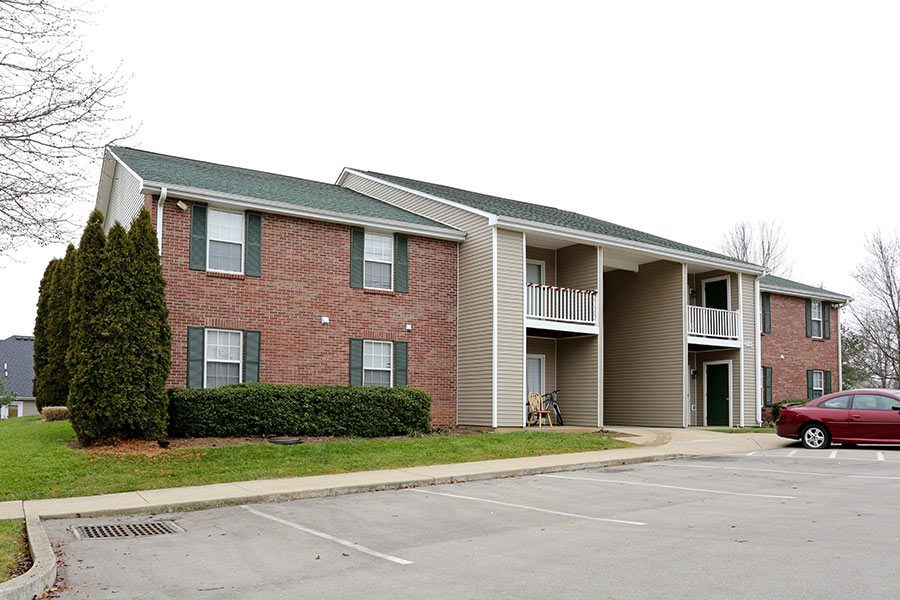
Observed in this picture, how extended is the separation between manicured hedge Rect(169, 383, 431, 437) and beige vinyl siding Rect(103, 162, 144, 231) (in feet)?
15.3

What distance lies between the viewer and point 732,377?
26281mm

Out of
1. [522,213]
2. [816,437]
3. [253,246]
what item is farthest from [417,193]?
[816,437]

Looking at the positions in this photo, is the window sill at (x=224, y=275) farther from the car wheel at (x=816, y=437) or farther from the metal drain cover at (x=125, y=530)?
the car wheel at (x=816, y=437)

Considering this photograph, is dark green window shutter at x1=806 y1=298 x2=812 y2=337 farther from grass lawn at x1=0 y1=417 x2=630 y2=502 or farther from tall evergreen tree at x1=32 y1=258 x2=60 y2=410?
tall evergreen tree at x1=32 y1=258 x2=60 y2=410

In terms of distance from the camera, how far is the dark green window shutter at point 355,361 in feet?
65.3

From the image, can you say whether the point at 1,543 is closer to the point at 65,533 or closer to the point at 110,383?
the point at 65,533

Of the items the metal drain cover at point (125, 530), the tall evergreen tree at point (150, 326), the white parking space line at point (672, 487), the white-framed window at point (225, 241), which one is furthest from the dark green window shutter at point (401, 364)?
the metal drain cover at point (125, 530)

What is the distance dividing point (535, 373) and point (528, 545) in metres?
15.7

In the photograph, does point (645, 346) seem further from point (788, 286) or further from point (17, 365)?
point (17, 365)

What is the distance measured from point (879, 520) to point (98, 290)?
13433 millimetres

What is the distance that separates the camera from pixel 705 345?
26.2m

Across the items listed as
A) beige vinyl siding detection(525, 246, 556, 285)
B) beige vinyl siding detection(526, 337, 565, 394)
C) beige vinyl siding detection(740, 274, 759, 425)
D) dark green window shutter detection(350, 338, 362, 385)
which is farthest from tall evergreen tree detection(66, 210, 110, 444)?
beige vinyl siding detection(740, 274, 759, 425)

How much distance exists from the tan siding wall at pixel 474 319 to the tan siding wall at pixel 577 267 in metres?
3.65

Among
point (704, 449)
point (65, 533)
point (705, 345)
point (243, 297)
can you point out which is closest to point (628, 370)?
point (705, 345)
